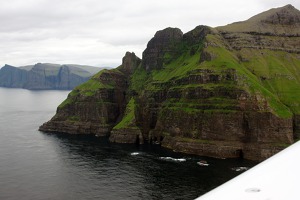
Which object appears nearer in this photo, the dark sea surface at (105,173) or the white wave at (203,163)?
the dark sea surface at (105,173)

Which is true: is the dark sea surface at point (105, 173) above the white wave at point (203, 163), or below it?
below

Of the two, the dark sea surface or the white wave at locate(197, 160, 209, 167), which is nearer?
the dark sea surface

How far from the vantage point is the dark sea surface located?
120 meters

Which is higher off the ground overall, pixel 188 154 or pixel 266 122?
pixel 266 122

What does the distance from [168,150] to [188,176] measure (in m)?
55.6

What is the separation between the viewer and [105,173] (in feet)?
475

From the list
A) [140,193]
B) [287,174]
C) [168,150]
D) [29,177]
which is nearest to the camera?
[287,174]

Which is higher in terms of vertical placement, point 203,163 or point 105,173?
point 203,163

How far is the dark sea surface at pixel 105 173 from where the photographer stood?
120m

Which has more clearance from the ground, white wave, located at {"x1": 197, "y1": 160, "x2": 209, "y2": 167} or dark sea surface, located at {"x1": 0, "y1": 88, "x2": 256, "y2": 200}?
white wave, located at {"x1": 197, "y1": 160, "x2": 209, "y2": 167}

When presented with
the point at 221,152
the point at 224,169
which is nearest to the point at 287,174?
the point at 224,169

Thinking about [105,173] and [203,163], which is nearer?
[105,173]

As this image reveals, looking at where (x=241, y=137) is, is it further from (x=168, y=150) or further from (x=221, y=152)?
(x=168, y=150)

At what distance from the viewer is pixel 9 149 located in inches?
7446
